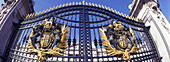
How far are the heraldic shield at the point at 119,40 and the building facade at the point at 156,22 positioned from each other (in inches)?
44.5

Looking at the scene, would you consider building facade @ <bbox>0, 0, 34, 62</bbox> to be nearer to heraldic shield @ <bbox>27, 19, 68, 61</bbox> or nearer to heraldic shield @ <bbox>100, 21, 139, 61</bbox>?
heraldic shield @ <bbox>27, 19, 68, 61</bbox>

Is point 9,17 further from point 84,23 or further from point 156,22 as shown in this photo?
point 156,22

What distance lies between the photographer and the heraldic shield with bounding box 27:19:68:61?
566 cm

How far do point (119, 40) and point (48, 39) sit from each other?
3.24 m

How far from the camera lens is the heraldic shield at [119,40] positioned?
19.5 ft

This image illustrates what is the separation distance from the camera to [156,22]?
681cm

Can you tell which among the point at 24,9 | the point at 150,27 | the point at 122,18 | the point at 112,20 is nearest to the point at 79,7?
the point at 112,20

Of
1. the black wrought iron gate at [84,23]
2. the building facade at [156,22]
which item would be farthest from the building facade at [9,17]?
the building facade at [156,22]

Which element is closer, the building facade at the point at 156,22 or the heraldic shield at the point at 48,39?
the heraldic shield at the point at 48,39

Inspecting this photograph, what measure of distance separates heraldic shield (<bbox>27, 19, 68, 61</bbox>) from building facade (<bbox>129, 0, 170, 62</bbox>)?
448cm

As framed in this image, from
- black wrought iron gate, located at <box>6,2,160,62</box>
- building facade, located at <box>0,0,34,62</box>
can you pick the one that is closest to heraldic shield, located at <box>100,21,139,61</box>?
black wrought iron gate, located at <box>6,2,160,62</box>

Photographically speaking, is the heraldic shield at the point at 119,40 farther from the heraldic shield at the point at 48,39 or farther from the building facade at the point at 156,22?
the heraldic shield at the point at 48,39

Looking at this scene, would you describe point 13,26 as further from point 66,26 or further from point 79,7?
point 79,7

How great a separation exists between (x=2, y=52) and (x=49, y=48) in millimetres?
2009
